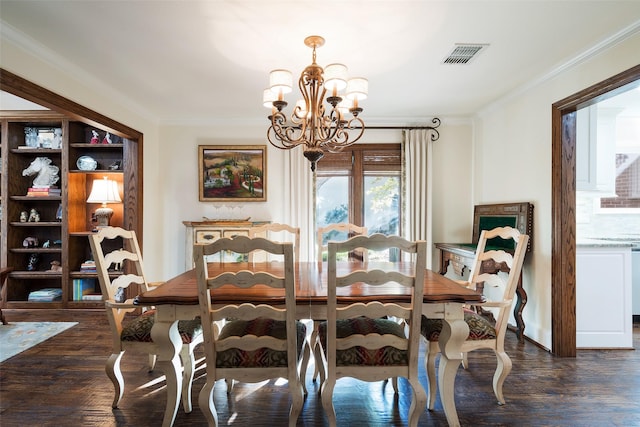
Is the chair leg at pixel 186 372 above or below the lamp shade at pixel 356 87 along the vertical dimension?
below

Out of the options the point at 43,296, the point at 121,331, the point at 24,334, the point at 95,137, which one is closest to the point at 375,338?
the point at 121,331

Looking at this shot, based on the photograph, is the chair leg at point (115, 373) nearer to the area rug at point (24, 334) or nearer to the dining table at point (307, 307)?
the dining table at point (307, 307)

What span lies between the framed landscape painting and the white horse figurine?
1.80m

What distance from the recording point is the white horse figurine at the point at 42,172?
13.1 feet

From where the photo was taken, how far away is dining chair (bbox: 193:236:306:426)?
4.64ft

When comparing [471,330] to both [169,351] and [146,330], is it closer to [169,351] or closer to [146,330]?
[169,351]

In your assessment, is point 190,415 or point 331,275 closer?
point 331,275

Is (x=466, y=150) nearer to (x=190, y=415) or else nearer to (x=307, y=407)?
(x=307, y=407)

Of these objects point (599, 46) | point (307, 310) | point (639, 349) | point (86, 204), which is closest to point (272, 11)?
point (307, 310)

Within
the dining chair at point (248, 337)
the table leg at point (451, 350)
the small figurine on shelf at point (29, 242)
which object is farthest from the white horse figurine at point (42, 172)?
the table leg at point (451, 350)

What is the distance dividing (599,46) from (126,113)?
439cm

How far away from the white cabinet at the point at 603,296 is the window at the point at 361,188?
1.98 meters

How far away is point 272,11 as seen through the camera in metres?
1.92

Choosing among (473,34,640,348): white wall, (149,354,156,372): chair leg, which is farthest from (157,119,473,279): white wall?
(149,354,156,372): chair leg
